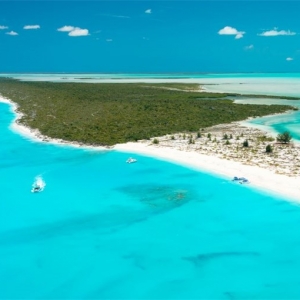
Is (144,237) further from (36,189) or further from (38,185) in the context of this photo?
(38,185)

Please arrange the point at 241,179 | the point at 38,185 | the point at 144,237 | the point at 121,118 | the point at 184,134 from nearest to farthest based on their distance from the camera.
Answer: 1. the point at 144,237
2. the point at 241,179
3. the point at 38,185
4. the point at 184,134
5. the point at 121,118

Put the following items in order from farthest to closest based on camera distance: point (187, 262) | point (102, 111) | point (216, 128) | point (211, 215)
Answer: point (102, 111)
point (216, 128)
point (211, 215)
point (187, 262)

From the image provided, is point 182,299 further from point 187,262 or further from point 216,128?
point 216,128

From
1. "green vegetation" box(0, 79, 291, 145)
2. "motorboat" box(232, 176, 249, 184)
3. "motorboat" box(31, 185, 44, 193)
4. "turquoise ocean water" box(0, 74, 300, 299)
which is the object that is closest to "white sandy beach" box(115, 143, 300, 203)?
"motorboat" box(232, 176, 249, 184)

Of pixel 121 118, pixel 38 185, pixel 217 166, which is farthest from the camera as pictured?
pixel 121 118

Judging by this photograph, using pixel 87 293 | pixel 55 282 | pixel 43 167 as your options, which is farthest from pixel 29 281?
pixel 43 167

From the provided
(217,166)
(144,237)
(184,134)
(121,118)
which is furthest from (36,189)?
(121,118)

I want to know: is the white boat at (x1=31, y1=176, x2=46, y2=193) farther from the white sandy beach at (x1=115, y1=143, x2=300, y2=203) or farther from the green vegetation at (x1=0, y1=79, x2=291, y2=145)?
the green vegetation at (x1=0, y1=79, x2=291, y2=145)
